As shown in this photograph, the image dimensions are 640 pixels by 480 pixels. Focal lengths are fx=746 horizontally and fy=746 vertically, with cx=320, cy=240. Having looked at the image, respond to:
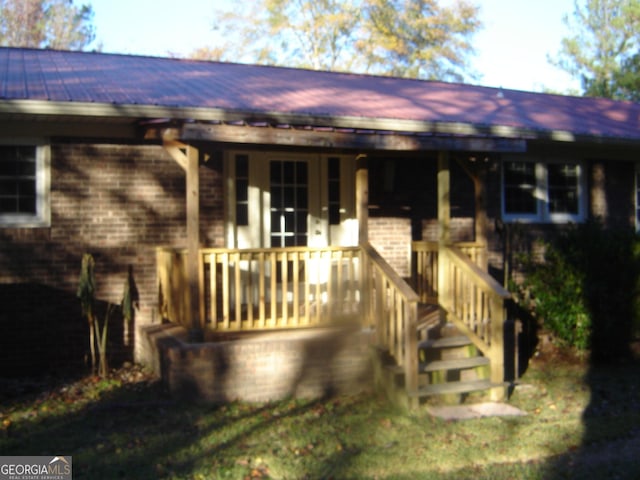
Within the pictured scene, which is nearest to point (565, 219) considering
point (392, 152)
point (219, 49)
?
point (392, 152)

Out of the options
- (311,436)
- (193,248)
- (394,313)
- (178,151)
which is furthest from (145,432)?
(178,151)

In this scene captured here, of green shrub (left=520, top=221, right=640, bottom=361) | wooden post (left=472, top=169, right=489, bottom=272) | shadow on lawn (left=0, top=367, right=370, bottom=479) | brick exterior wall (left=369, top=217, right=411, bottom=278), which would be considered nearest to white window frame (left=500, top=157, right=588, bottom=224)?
green shrub (left=520, top=221, right=640, bottom=361)

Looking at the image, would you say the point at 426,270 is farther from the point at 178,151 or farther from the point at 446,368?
the point at 178,151

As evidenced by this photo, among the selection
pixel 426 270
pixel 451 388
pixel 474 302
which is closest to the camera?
pixel 451 388

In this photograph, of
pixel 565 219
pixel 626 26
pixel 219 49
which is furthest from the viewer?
pixel 626 26

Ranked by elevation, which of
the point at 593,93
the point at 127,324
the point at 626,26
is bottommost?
the point at 127,324

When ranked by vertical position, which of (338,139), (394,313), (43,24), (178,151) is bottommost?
(394,313)

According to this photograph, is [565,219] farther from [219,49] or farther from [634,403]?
[219,49]

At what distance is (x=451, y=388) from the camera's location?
778 cm

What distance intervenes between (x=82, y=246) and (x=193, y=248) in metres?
1.90

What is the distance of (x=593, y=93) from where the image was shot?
33.2m

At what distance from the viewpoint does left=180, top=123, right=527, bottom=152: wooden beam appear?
765cm

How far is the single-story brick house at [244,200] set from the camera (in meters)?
8.12

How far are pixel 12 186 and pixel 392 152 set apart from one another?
4630 millimetres
